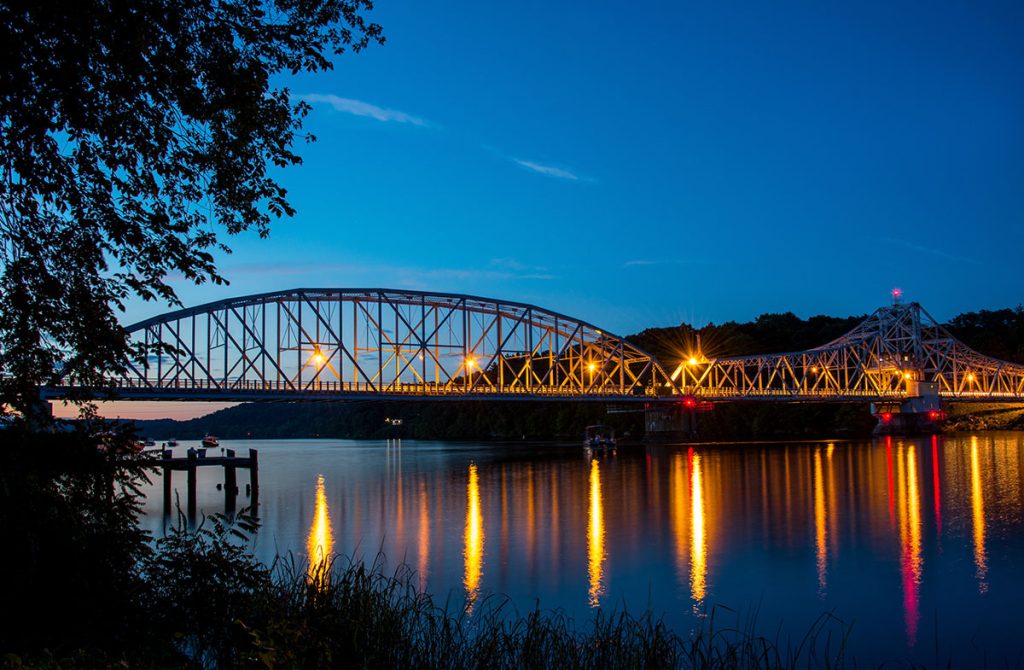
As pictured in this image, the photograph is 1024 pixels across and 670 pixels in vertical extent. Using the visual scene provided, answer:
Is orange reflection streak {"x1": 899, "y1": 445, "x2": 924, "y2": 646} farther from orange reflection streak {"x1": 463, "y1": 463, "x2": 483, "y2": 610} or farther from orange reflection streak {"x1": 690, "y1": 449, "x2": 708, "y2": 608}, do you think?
orange reflection streak {"x1": 463, "y1": 463, "x2": 483, "y2": 610}

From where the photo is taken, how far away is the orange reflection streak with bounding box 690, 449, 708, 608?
22156mm

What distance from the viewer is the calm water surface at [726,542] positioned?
64.6 feet

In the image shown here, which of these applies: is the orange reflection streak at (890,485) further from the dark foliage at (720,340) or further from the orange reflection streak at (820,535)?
the dark foliage at (720,340)

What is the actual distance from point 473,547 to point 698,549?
320 inches

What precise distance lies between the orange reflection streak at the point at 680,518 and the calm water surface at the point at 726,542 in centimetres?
14

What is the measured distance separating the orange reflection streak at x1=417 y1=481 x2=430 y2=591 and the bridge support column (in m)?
111

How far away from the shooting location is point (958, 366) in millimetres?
168500

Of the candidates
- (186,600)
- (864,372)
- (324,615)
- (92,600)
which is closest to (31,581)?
(92,600)

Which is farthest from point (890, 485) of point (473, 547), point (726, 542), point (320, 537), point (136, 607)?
point (136, 607)

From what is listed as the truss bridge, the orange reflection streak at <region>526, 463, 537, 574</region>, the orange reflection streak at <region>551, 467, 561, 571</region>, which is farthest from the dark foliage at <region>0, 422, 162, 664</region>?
the truss bridge

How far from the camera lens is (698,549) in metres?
28.6

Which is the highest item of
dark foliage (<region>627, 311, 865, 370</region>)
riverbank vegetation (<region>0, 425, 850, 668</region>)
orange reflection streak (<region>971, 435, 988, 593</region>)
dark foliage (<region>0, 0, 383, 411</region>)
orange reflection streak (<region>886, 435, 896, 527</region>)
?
dark foliage (<region>627, 311, 865, 370</region>)

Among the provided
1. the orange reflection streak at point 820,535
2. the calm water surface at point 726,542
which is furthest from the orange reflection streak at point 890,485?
the orange reflection streak at point 820,535

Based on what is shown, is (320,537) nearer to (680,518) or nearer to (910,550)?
(680,518)
